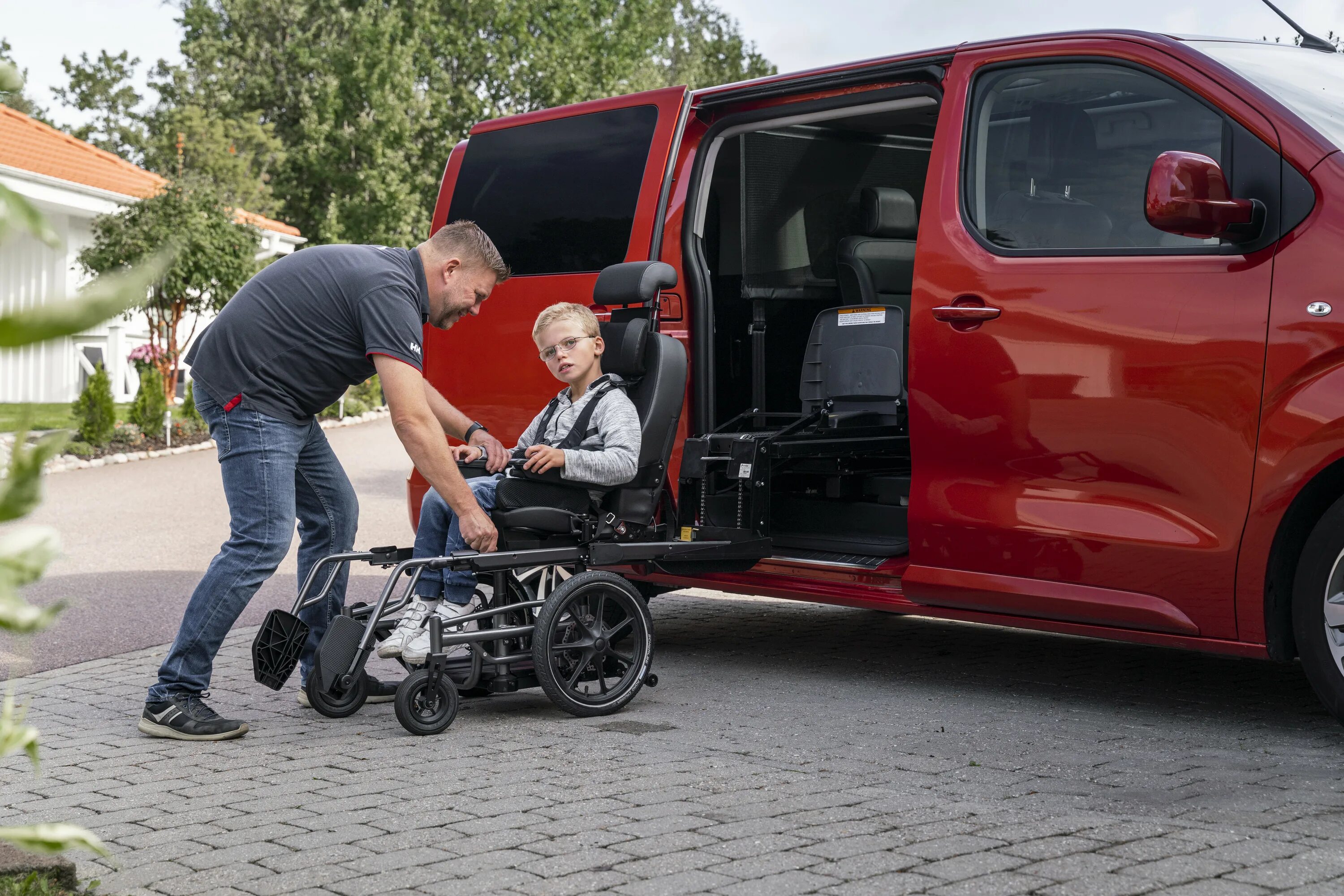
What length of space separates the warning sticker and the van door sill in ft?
3.30

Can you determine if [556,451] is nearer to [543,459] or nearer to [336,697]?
[543,459]

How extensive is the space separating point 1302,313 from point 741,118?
2.64m

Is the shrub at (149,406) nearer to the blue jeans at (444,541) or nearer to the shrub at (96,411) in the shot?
the shrub at (96,411)

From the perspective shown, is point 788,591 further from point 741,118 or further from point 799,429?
point 741,118

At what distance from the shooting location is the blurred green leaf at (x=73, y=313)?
0.84 metres

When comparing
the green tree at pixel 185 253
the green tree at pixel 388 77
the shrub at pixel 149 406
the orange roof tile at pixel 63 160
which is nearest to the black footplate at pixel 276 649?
the shrub at pixel 149 406

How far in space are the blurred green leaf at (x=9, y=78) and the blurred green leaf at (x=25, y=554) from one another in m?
0.32

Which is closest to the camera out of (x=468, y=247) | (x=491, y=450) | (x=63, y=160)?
(x=468, y=247)

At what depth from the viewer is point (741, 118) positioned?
6.20 metres

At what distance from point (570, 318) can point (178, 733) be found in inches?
83.1

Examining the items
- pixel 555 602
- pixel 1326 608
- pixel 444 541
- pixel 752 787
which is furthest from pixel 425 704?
pixel 1326 608

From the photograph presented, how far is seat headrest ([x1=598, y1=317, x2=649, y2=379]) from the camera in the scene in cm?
567

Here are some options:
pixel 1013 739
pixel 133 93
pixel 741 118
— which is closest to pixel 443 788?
pixel 1013 739

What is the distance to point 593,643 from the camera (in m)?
5.14
